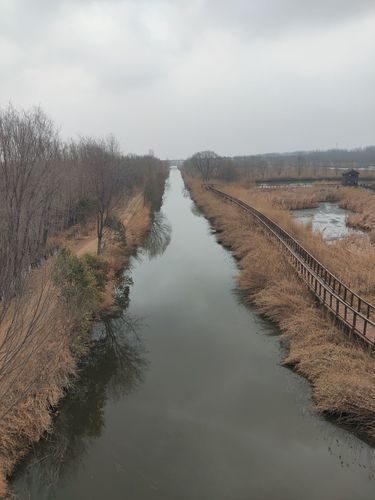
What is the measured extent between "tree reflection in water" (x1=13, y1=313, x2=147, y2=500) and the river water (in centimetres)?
3

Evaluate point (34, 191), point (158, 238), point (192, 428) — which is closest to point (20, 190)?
point (34, 191)

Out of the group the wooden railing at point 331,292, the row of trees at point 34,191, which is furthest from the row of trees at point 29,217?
the wooden railing at point 331,292

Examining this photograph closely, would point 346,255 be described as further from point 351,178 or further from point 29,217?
point 351,178

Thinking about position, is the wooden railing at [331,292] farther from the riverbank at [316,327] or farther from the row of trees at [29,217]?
the row of trees at [29,217]

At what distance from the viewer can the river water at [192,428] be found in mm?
8578

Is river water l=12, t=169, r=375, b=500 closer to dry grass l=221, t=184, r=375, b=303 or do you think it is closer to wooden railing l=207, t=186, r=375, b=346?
wooden railing l=207, t=186, r=375, b=346

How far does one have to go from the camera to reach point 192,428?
10289mm

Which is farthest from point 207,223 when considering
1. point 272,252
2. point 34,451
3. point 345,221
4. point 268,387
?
point 34,451

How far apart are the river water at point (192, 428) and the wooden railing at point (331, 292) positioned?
92.9 inches

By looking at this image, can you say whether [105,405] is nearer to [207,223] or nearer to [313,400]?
[313,400]


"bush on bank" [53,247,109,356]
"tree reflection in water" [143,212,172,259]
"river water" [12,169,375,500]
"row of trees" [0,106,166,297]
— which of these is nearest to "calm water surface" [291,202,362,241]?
"tree reflection in water" [143,212,172,259]

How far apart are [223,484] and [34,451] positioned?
14.7ft

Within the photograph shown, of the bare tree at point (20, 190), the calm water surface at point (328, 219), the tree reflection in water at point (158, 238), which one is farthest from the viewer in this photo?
the calm water surface at point (328, 219)

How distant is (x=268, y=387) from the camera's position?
468 inches
